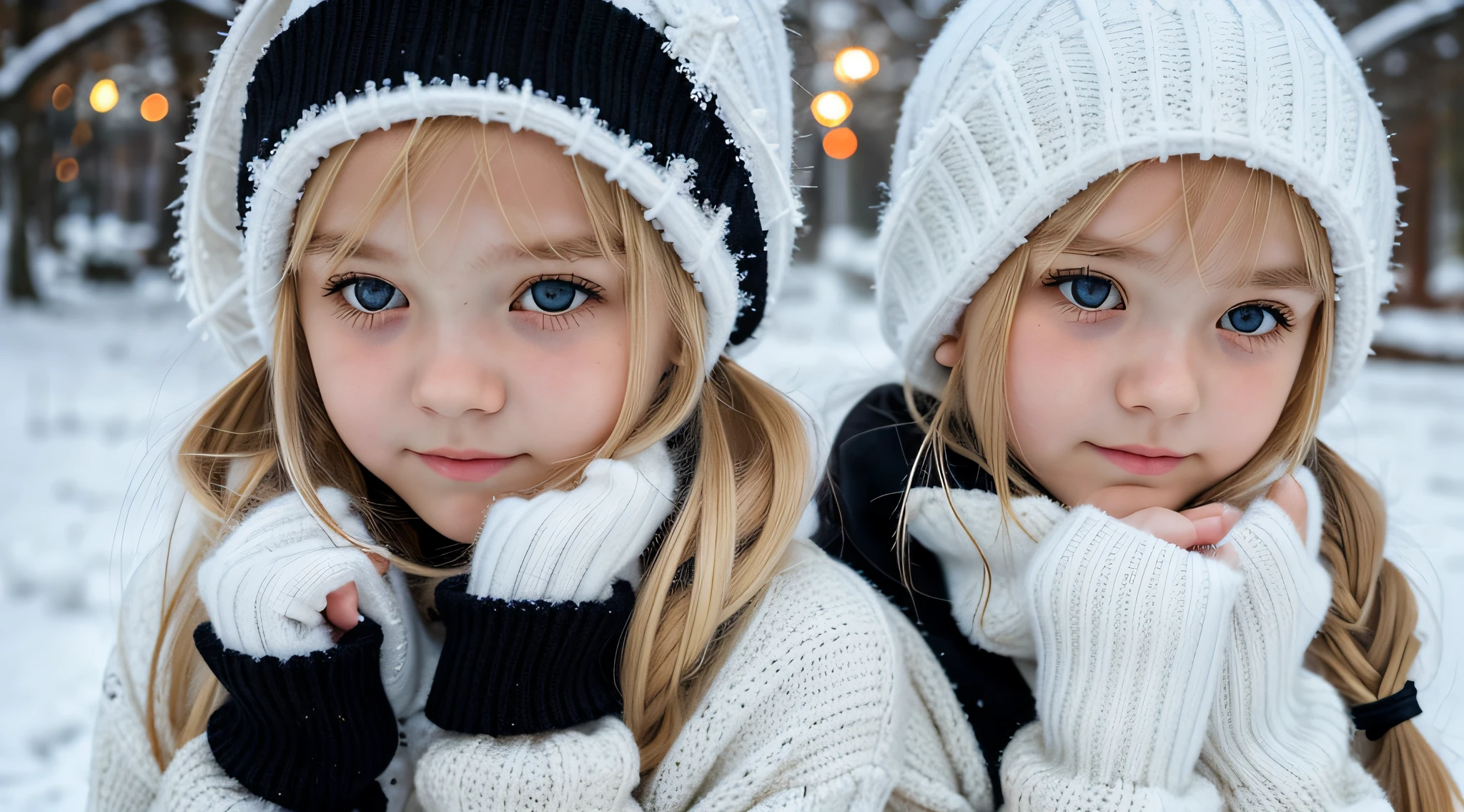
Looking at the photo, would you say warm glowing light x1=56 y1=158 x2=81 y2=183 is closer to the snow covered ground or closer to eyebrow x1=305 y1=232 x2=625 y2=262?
the snow covered ground

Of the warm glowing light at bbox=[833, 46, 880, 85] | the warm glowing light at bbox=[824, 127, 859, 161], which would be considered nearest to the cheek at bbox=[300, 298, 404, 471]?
the warm glowing light at bbox=[833, 46, 880, 85]

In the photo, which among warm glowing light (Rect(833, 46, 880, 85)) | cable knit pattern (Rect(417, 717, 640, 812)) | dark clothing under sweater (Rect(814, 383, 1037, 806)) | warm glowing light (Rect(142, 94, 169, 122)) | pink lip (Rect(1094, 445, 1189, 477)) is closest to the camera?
cable knit pattern (Rect(417, 717, 640, 812))

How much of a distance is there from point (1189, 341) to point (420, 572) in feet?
3.19

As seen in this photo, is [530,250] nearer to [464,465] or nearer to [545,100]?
[545,100]

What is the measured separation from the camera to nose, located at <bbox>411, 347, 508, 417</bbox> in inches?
44.9

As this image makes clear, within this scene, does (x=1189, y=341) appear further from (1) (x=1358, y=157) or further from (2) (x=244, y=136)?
(2) (x=244, y=136)

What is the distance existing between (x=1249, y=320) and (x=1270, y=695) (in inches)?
17.9

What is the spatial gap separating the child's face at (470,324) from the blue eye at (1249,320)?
0.67 m

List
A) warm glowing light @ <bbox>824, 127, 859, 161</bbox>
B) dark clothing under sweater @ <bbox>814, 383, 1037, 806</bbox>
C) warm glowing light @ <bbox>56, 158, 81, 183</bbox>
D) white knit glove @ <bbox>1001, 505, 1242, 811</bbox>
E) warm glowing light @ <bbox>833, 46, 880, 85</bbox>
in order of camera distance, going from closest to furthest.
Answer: white knit glove @ <bbox>1001, 505, 1242, 811</bbox>, dark clothing under sweater @ <bbox>814, 383, 1037, 806</bbox>, warm glowing light @ <bbox>833, 46, 880, 85</bbox>, warm glowing light @ <bbox>56, 158, 81, 183</bbox>, warm glowing light @ <bbox>824, 127, 859, 161</bbox>

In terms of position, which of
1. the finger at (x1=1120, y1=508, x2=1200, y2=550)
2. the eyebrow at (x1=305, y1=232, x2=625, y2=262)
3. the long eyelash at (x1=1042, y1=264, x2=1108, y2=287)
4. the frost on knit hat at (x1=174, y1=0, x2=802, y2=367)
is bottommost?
the finger at (x1=1120, y1=508, x2=1200, y2=550)

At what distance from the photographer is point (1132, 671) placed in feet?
4.12

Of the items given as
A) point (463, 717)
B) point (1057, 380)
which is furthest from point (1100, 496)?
point (463, 717)

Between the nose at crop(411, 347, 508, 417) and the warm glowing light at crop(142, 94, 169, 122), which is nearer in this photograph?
the nose at crop(411, 347, 508, 417)

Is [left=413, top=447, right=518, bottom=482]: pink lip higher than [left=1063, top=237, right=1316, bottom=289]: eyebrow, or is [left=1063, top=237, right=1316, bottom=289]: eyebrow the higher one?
[left=1063, top=237, right=1316, bottom=289]: eyebrow
